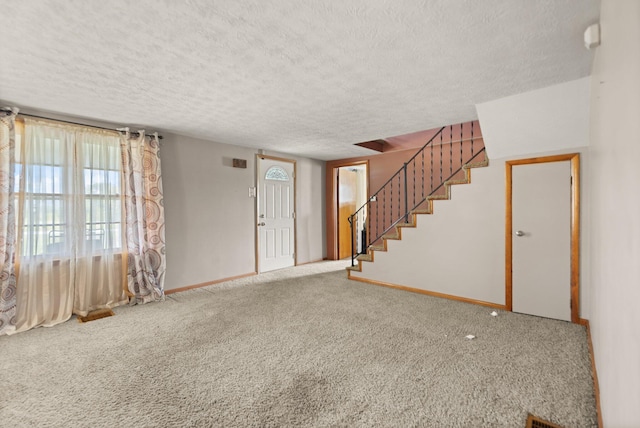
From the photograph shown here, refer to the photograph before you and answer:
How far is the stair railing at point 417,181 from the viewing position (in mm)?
4898

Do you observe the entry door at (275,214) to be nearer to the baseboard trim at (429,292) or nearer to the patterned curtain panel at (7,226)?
the baseboard trim at (429,292)

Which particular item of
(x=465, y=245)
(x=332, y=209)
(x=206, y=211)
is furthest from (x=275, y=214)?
(x=465, y=245)

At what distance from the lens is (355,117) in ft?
11.6

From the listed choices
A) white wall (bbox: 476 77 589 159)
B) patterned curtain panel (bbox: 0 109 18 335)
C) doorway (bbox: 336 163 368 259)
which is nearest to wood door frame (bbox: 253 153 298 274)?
doorway (bbox: 336 163 368 259)

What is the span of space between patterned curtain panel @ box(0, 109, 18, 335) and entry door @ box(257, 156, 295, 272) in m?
3.04

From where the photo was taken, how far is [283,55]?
212 cm

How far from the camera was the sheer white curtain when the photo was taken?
3055 mm

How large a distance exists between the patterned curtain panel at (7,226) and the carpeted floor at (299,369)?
0.28m

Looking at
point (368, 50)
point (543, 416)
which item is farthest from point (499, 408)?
point (368, 50)

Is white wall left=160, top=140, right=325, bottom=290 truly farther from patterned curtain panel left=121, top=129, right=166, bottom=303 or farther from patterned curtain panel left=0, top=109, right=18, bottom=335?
patterned curtain panel left=0, top=109, right=18, bottom=335

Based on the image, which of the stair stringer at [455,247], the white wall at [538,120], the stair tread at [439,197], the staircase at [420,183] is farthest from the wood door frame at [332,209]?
the white wall at [538,120]

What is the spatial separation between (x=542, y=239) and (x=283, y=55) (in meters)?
3.17

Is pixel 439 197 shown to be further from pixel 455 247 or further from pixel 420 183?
pixel 420 183

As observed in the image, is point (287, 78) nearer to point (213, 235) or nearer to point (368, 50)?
point (368, 50)
